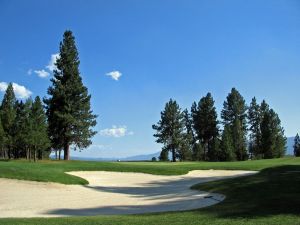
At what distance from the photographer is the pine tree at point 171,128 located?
8044 centimetres

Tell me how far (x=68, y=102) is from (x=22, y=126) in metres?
9.44

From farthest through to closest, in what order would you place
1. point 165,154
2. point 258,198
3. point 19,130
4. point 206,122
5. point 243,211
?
point 206,122
point 165,154
point 19,130
point 258,198
point 243,211

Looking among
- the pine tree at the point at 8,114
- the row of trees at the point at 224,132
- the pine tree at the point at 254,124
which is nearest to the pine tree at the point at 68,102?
the pine tree at the point at 8,114

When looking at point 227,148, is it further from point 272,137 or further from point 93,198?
point 93,198

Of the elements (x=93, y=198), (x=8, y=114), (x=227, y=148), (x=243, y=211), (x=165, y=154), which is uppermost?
(x=8, y=114)

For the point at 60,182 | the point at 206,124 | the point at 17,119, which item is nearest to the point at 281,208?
the point at 60,182

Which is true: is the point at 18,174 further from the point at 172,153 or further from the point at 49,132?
the point at 172,153

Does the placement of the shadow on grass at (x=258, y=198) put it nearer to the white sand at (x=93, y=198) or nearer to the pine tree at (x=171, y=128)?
the white sand at (x=93, y=198)

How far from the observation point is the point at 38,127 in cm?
5553

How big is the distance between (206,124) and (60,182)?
6478cm

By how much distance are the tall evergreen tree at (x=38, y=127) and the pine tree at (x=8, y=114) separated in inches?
354

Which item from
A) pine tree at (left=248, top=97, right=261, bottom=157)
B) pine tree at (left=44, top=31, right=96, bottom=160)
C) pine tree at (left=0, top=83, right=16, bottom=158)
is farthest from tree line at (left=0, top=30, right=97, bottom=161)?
pine tree at (left=248, top=97, right=261, bottom=157)

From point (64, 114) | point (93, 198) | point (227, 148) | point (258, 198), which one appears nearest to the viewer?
point (258, 198)

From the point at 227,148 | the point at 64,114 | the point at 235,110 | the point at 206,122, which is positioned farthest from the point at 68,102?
the point at 235,110
